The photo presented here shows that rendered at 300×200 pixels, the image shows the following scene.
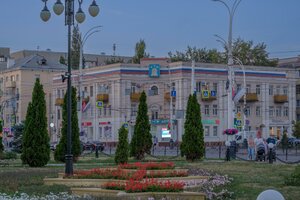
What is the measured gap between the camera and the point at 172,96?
75125 mm

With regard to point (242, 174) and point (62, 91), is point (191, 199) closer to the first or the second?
point (242, 174)

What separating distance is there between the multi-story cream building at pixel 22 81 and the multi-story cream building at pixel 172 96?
13.7m

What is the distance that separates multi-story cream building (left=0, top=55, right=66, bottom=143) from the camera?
97.1 m

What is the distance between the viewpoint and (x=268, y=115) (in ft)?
277

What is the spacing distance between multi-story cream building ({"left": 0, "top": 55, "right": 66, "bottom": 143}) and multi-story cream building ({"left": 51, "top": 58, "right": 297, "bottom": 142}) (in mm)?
13700

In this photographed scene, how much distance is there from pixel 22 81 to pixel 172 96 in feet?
102

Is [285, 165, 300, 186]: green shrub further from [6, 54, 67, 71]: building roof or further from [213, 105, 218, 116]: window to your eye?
[6, 54, 67, 71]: building roof

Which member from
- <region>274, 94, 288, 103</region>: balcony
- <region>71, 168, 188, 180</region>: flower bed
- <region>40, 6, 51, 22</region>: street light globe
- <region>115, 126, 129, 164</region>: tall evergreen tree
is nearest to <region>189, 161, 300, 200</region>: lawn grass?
<region>71, 168, 188, 180</region>: flower bed

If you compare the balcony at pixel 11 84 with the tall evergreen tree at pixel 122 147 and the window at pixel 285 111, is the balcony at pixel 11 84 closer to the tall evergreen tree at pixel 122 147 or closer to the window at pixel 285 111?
the window at pixel 285 111

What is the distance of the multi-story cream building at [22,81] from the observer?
9706 centimetres

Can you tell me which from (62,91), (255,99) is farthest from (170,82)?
(62,91)

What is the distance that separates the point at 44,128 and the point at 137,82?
51.0m

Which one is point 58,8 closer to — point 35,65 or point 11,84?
point 35,65

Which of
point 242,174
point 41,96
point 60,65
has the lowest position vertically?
point 242,174
